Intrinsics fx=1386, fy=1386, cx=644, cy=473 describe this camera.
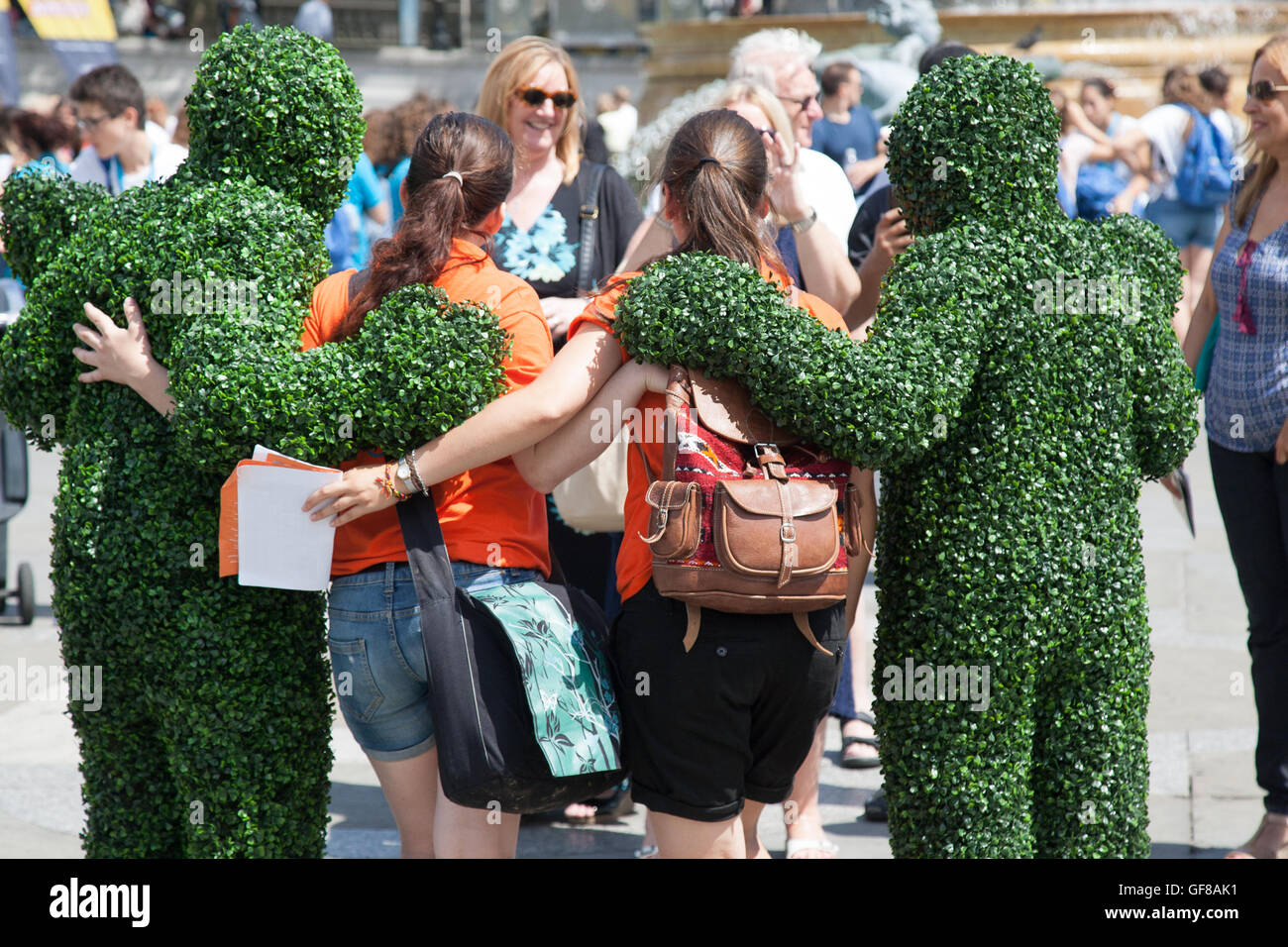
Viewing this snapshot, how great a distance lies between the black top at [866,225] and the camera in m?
4.38

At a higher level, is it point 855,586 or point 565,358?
point 565,358

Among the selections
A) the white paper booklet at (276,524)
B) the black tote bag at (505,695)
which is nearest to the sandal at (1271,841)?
the black tote bag at (505,695)

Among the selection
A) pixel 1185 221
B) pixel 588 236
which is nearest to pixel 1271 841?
pixel 588 236

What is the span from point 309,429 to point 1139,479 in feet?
6.22

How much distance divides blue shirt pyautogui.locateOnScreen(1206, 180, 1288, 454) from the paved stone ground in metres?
1.33

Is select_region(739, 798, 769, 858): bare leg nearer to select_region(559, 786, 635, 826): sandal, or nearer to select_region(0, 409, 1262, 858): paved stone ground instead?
select_region(0, 409, 1262, 858): paved stone ground

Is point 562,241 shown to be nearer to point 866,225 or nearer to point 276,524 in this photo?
point 866,225

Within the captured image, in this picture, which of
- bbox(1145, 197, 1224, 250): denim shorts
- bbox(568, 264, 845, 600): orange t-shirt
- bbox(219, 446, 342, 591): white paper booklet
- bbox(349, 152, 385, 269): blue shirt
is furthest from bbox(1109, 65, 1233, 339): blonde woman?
bbox(219, 446, 342, 591): white paper booklet

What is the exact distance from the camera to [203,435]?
2.90m

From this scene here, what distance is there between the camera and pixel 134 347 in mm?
3096

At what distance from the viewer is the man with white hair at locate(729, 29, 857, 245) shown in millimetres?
4465

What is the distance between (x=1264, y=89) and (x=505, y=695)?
9.17 ft
